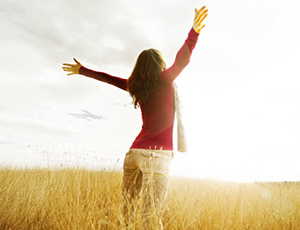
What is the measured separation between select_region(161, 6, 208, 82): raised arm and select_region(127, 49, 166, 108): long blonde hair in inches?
3.8

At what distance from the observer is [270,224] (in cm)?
415

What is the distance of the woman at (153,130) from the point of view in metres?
1.98

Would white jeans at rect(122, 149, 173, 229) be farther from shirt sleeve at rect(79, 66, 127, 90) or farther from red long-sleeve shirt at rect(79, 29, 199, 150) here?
shirt sleeve at rect(79, 66, 127, 90)

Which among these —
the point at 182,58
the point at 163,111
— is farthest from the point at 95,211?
the point at 182,58

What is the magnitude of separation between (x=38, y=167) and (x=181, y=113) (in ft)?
16.9

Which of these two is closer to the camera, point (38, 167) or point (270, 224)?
point (270, 224)

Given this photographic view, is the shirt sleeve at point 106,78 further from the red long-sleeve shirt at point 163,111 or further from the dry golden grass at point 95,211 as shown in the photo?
the dry golden grass at point 95,211

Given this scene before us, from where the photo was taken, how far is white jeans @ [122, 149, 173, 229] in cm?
193

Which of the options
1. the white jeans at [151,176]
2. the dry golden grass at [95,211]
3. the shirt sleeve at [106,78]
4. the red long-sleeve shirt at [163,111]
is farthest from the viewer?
the dry golden grass at [95,211]

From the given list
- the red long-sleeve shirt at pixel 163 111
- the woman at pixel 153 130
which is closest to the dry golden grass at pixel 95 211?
the woman at pixel 153 130

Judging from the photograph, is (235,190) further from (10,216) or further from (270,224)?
(10,216)

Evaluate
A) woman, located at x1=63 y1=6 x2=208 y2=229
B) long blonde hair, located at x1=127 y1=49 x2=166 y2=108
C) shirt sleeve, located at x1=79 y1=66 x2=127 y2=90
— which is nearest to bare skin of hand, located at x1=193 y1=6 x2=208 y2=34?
woman, located at x1=63 y1=6 x2=208 y2=229

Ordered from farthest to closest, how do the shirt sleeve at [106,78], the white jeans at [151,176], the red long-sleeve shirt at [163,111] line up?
1. the shirt sleeve at [106,78]
2. the red long-sleeve shirt at [163,111]
3. the white jeans at [151,176]

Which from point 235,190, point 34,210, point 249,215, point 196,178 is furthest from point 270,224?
point 196,178
